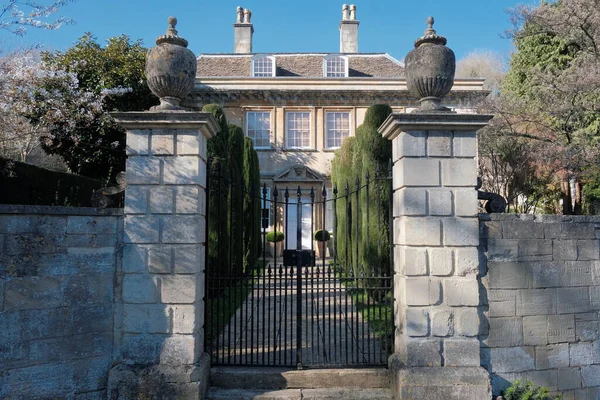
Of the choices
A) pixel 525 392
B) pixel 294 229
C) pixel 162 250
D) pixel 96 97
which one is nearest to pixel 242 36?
pixel 96 97

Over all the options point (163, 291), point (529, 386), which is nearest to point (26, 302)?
point (163, 291)

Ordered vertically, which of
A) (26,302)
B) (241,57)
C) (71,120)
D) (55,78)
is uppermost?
(241,57)

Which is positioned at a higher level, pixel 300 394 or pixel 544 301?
pixel 544 301

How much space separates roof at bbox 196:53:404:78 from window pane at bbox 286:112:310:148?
2.96 meters

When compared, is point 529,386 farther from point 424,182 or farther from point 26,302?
point 26,302

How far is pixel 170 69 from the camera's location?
4.27m

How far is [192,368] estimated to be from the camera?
13.3 feet

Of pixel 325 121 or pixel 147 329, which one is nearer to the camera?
pixel 147 329

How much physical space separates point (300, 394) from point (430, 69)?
3480 millimetres

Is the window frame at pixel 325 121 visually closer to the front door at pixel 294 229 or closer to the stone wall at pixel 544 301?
the front door at pixel 294 229

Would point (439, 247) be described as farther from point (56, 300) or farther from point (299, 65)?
point (299, 65)

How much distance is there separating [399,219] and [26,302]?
363 cm

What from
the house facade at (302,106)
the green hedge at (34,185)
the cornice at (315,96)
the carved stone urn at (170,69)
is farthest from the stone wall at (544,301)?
the cornice at (315,96)

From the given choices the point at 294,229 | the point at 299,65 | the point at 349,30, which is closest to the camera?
the point at 294,229
